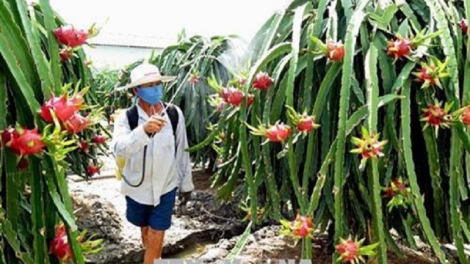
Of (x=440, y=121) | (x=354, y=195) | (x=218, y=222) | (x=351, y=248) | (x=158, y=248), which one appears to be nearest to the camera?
(x=351, y=248)

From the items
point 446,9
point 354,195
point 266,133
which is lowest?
point 354,195

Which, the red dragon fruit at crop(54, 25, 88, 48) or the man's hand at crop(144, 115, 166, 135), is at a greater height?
the red dragon fruit at crop(54, 25, 88, 48)

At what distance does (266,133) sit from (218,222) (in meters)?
2.28

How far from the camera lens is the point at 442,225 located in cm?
166

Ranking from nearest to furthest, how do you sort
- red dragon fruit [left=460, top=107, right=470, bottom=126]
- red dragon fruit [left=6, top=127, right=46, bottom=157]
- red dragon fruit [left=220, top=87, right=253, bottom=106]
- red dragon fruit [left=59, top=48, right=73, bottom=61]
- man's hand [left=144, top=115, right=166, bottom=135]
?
1. red dragon fruit [left=6, top=127, right=46, bottom=157]
2. red dragon fruit [left=59, top=48, right=73, bottom=61]
3. red dragon fruit [left=460, top=107, right=470, bottom=126]
4. red dragon fruit [left=220, top=87, right=253, bottom=106]
5. man's hand [left=144, top=115, right=166, bottom=135]

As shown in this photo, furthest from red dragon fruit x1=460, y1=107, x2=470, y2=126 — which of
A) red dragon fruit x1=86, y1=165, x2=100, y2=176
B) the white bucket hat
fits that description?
red dragon fruit x1=86, y1=165, x2=100, y2=176

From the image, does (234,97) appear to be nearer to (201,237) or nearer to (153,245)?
(153,245)

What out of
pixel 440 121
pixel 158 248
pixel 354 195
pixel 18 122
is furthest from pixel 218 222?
pixel 18 122

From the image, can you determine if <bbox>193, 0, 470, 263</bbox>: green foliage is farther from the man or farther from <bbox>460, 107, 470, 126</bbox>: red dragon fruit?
the man

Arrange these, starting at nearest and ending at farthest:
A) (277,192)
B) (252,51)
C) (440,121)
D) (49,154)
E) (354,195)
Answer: (49,154) < (440,121) < (354,195) < (277,192) < (252,51)

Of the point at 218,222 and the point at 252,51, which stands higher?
the point at 252,51

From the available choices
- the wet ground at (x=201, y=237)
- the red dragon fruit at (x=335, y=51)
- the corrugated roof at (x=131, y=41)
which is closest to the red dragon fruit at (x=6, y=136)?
the red dragon fruit at (x=335, y=51)

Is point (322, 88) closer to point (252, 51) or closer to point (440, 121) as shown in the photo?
point (440, 121)

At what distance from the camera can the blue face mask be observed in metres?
2.56
